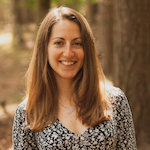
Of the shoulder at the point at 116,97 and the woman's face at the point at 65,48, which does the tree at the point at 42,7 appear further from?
the shoulder at the point at 116,97

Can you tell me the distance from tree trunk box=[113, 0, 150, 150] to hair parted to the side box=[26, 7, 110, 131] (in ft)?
5.44

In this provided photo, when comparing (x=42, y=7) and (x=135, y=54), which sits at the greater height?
(x=42, y=7)

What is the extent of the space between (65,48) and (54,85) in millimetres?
466

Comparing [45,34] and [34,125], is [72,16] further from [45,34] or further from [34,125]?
[34,125]

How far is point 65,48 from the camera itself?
83.4 inches

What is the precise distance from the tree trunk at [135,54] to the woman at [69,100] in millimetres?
1683

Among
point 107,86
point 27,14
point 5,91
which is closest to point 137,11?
point 107,86

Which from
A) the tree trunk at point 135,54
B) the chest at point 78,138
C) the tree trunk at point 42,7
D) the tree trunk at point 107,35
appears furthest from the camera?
the tree trunk at point 107,35

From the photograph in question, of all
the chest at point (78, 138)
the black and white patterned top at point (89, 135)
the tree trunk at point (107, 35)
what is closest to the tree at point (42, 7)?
the tree trunk at point (107, 35)

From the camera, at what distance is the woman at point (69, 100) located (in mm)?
2092

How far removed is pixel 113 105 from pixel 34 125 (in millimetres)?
777

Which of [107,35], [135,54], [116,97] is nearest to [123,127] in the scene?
[116,97]

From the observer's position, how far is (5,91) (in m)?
9.72

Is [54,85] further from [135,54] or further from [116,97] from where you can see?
[135,54]
